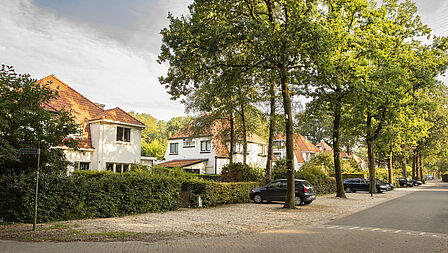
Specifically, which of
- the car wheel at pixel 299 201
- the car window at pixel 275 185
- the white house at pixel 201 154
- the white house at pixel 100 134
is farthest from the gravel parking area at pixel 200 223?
the white house at pixel 201 154

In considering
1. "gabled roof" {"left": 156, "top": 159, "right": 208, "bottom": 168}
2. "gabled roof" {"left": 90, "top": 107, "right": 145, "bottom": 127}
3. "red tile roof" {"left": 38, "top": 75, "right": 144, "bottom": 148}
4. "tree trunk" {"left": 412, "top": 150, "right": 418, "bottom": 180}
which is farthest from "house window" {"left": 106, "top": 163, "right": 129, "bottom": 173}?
"tree trunk" {"left": 412, "top": 150, "right": 418, "bottom": 180}

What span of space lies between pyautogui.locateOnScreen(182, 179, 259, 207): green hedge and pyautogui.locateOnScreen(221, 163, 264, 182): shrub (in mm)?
6262

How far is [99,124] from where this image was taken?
27734 millimetres

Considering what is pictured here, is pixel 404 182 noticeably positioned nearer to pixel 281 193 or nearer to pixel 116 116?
pixel 281 193

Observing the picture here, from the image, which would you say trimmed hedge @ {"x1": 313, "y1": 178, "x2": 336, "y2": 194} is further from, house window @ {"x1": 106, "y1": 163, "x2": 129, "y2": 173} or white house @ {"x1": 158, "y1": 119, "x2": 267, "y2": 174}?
house window @ {"x1": 106, "y1": 163, "x2": 129, "y2": 173}

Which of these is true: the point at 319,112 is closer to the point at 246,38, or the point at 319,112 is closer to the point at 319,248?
the point at 246,38

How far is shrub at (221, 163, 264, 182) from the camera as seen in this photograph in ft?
90.7

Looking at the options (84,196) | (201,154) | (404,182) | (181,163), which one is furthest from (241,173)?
(404,182)

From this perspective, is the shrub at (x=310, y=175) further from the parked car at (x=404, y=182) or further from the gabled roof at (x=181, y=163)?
the parked car at (x=404, y=182)

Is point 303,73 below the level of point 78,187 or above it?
above

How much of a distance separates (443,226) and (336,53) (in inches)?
463

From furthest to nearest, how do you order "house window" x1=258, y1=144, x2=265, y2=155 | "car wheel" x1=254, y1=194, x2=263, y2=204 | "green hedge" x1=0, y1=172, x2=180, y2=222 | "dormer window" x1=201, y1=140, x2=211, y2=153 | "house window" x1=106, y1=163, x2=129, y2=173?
1. "house window" x1=258, y1=144, x2=265, y2=155
2. "dormer window" x1=201, y1=140, x2=211, y2=153
3. "house window" x1=106, y1=163, x2=129, y2=173
4. "car wheel" x1=254, y1=194, x2=263, y2=204
5. "green hedge" x1=0, y1=172, x2=180, y2=222

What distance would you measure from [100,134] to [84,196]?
1565cm

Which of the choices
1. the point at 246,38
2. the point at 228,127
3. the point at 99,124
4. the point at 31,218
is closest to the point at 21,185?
the point at 31,218
